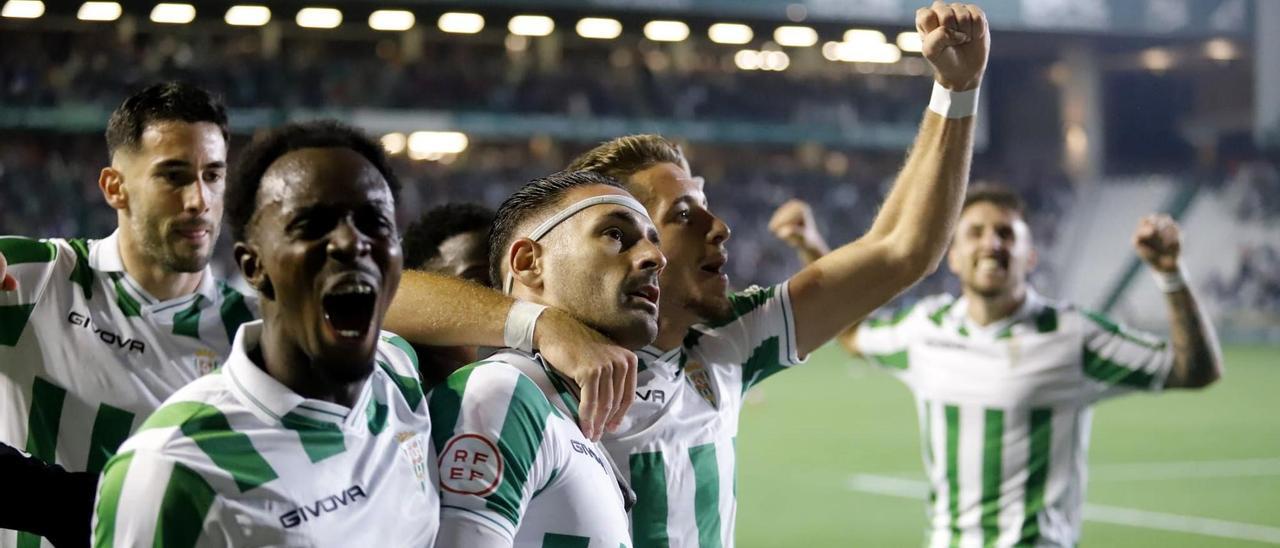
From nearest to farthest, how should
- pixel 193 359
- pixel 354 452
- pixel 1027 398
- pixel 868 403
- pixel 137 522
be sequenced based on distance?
pixel 137 522 < pixel 354 452 < pixel 193 359 < pixel 1027 398 < pixel 868 403

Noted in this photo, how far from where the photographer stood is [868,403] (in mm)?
18703

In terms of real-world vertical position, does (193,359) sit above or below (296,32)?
below

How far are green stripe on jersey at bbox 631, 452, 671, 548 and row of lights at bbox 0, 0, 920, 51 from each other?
825 inches

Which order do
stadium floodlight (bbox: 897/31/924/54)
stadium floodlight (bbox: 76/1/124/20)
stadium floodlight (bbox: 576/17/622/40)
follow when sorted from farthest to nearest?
stadium floodlight (bbox: 897/31/924/54) < stadium floodlight (bbox: 576/17/622/40) < stadium floodlight (bbox: 76/1/124/20)

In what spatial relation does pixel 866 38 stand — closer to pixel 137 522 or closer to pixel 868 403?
pixel 868 403

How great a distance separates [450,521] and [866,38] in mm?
33175

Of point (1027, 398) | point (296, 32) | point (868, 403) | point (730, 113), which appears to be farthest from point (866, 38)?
point (1027, 398)

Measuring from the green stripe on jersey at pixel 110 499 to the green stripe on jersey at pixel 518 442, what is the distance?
0.64 meters

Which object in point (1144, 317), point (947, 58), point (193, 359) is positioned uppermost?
point (1144, 317)

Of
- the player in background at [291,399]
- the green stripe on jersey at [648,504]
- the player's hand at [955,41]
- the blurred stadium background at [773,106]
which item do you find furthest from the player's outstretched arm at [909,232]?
the blurred stadium background at [773,106]

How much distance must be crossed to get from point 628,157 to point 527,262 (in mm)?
641

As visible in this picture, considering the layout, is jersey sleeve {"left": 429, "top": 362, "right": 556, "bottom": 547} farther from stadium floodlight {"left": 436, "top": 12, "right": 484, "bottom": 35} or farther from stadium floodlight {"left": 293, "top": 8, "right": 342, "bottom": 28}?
stadium floodlight {"left": 436, "top": 12, "right": 484, "bottom": 35}

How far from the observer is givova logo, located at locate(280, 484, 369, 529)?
2131mm

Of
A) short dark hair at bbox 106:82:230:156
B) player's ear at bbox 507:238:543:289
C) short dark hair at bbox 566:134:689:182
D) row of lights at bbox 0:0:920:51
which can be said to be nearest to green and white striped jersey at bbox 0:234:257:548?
short dark hair at bbox 106:82:230:156
